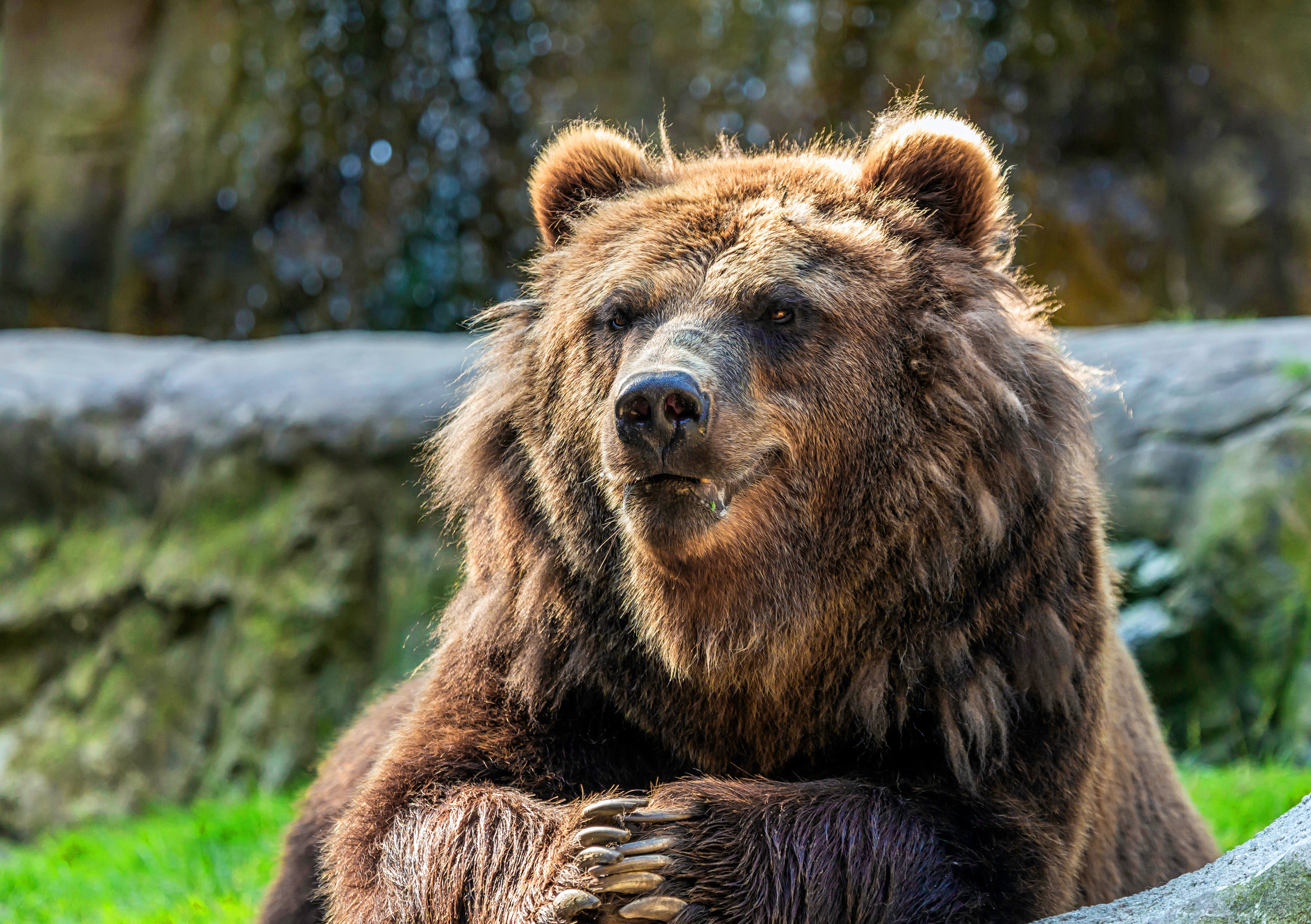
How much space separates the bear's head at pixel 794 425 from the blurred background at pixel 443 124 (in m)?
8.69

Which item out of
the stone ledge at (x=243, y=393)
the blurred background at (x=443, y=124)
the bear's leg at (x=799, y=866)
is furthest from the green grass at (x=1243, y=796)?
the blurred background at (x=443, y=124)

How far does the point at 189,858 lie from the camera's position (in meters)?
5.34

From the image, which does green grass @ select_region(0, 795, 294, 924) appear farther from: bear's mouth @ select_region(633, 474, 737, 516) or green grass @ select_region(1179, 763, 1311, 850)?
green grass @ select_region(1179, 763, 1311, 850)

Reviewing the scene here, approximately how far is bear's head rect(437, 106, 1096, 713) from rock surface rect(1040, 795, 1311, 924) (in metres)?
0.69

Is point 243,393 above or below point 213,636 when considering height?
above

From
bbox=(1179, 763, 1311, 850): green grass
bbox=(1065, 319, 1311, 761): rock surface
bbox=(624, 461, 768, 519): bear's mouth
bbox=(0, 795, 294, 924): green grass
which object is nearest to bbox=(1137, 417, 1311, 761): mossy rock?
bbox=(1065, 319, 1311, 761): rock surface

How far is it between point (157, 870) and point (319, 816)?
2145mm

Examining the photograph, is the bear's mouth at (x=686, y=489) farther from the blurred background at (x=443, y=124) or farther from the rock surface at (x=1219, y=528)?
the blurred background at (x=443, y=124)

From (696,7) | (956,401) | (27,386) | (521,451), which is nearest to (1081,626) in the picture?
(956,401)

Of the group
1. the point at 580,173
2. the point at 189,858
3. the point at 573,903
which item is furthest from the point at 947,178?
the point at 189,858

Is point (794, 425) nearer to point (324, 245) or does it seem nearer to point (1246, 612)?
point (1246, 612)

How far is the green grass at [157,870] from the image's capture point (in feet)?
15.1

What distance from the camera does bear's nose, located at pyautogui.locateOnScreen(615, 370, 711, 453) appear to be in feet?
8.11

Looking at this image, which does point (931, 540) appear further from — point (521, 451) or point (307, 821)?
point (307, 821)
